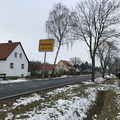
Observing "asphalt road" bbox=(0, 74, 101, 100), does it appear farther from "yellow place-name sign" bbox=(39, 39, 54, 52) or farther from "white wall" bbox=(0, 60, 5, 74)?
"white wall" bbox=(0, 60, 5, 74)

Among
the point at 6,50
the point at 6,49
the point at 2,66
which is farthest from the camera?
the point at 6,49

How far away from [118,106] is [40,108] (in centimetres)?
367

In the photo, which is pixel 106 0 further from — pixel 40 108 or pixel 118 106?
pixel 40 108

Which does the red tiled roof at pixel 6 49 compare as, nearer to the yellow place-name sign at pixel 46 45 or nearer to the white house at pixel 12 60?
the white house at pixel 12 60

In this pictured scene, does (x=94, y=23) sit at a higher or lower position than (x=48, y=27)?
lower

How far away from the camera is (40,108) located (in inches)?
218

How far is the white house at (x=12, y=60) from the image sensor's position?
2777 centimetres

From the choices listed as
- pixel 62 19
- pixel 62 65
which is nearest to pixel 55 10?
pixel 62 19

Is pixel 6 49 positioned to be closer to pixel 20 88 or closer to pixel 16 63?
pixel 16 63

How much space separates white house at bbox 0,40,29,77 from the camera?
1093 inches

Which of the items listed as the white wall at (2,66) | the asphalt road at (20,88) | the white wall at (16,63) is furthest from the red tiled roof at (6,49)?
the asphalt road at (20,88)

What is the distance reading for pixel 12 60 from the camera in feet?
96.7

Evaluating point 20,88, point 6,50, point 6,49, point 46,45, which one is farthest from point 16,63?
point 46,45

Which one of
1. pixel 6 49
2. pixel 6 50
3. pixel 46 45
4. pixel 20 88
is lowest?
pixel 20 88
